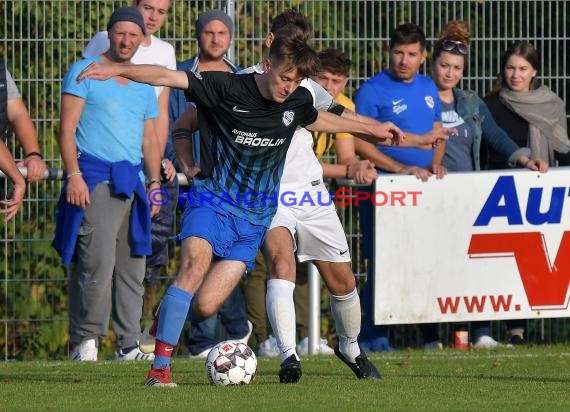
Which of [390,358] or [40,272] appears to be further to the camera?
[40,272]

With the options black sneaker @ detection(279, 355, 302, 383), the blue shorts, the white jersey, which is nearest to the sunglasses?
the white jersey

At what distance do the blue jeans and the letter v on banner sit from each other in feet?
6.72

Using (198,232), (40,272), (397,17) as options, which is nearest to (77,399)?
(198,232)

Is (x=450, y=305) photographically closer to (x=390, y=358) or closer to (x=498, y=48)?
(x=390, y=358)

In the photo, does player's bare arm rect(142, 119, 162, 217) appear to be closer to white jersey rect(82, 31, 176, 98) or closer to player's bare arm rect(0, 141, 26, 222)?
white jersey rect(82, 31, 176, 98)

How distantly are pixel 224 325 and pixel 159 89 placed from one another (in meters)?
2.03

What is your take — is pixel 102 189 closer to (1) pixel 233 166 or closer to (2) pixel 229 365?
(1) pixel 233 166

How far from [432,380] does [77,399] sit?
247 centimetres

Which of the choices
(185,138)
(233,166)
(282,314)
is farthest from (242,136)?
(282,314)

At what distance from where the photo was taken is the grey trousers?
38.2ft

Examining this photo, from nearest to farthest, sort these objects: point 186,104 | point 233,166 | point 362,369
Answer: point 233,166 → point 362,369 → point 186,104

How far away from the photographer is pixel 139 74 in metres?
8.52

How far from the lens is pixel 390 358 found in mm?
11789

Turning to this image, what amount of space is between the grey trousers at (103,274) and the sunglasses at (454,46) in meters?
3.08
